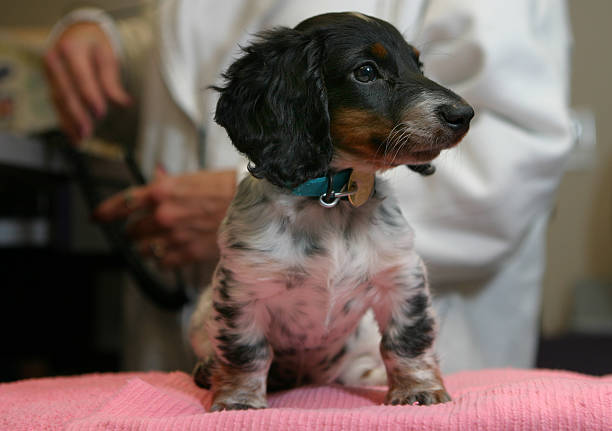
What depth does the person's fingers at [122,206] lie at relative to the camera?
5.20 ft

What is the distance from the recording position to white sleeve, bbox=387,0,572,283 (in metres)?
1.42

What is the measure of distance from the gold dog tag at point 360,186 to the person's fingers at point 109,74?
46.3 inches

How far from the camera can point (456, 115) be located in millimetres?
738

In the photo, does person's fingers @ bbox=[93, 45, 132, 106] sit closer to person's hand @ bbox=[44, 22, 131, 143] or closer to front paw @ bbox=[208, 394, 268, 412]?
person's hand @ bbox=[44, 22, 131, 143]

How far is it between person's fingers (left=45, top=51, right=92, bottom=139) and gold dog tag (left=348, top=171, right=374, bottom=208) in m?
1.20

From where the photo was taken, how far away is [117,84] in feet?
6.10

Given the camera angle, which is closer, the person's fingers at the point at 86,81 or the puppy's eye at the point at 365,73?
the puppy's eye at the point at 365,73

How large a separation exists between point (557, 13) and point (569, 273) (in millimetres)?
2147

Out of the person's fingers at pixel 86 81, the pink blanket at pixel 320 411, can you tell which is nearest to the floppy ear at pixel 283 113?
the pink blanket at pixel 320 411

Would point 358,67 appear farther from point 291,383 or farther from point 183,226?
point 183,226

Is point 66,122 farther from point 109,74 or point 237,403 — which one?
point 237,403

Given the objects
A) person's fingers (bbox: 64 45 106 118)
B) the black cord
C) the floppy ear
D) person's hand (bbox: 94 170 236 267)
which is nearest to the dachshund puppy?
the floppy ear

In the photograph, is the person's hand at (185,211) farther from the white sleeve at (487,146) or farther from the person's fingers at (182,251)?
the white sleeve at (487,146)

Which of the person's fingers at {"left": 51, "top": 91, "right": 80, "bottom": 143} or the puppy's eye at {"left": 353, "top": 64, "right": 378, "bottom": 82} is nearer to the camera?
the puppy's eye at {"left": 353, "top": 64, "right": 378, "bottom": 82}
